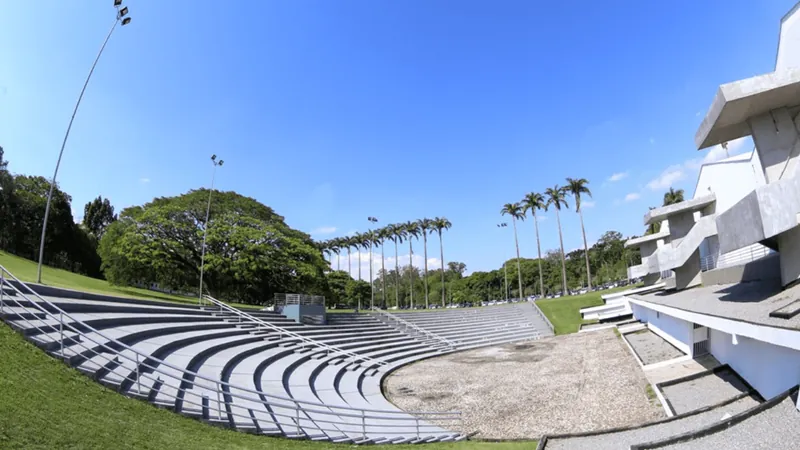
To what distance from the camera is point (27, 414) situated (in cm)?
534

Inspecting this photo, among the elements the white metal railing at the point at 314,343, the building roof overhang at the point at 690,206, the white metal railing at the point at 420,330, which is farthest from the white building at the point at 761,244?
the white metal railing at the point at 420,330

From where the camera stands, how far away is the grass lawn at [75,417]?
510 centimetres

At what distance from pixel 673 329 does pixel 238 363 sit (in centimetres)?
1882

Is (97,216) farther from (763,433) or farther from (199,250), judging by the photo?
(763,433)

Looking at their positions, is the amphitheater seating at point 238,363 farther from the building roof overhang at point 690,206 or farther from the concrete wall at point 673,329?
the building roof overhang at point 690,206

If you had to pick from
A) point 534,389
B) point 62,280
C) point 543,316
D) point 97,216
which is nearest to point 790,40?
point 534,389

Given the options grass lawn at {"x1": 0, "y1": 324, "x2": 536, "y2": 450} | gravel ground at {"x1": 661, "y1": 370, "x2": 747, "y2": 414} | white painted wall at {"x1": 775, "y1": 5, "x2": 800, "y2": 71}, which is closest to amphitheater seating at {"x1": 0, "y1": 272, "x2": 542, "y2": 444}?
grass lawn at {"x1": 0, "y1": 324, "x2": 536, "y2": 450}

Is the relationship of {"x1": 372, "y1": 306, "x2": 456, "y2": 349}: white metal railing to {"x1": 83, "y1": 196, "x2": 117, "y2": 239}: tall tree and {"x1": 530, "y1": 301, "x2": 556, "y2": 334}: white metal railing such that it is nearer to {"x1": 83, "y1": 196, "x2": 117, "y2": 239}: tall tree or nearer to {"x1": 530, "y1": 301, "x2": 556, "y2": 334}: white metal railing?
{"x1": 530, "y1": 301, "x2": 556, "y2": 334}: white metal railing

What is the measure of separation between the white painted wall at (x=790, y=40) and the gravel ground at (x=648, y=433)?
12166mm

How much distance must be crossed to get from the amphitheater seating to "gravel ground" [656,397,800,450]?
21.2 ft

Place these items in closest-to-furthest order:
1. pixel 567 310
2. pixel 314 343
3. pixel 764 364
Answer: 1. pixel 764 364
2. pixel 314 343
3. pixel 567 310

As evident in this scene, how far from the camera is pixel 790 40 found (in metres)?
14.6

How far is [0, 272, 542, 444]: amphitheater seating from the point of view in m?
8.09

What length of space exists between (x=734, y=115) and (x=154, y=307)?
70.7 ft
